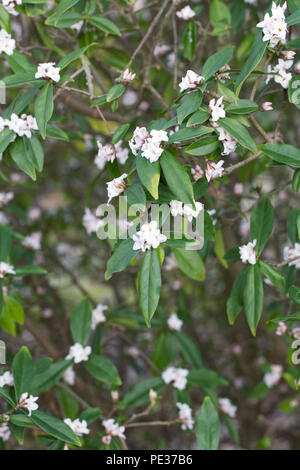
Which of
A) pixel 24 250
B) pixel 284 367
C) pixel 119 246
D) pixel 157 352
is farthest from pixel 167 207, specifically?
pixel 284 367

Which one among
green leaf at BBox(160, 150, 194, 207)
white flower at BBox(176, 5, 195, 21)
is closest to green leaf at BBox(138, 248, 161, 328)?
green leaf at BBox(160, 150, 194, 207)

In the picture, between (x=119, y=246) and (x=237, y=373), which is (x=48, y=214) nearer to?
(x=237, y=373)

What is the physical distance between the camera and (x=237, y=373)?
7.97ft

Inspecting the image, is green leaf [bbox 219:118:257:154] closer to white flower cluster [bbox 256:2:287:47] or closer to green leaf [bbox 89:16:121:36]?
white flower cluster [bbox 256:2:287:47]

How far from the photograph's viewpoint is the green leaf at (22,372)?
4.09 feet

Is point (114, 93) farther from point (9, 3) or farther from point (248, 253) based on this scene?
point (248, 253)

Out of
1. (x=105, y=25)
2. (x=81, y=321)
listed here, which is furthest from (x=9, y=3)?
(x=81, y=321)

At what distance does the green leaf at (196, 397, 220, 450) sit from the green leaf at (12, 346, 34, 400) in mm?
428

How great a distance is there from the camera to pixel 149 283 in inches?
40.4

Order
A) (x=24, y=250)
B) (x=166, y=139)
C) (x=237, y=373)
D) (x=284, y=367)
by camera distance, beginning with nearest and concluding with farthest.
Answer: (x=166, y=139)
(x=24, y=250)
(x=284, y=367)
(x=237, y=373)

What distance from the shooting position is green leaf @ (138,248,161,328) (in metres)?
1.02

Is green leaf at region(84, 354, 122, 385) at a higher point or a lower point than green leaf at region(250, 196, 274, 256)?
lower
